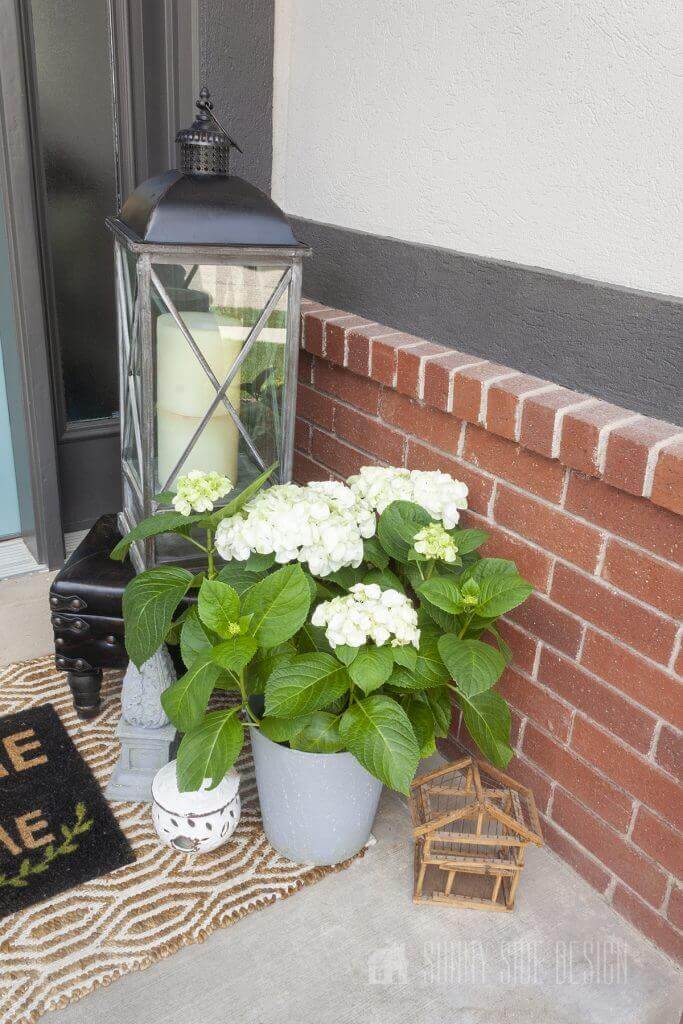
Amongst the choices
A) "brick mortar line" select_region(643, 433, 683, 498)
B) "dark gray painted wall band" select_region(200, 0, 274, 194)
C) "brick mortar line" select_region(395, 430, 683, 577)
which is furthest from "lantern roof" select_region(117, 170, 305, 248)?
"brick mortar line" select_region(643, 433, 683, 498)

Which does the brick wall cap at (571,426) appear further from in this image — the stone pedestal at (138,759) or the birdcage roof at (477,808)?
the stone pedestal at (138,759)

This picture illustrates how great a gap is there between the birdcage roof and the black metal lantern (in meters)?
0.66

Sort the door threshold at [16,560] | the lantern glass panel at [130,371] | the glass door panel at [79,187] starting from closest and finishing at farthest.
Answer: the lantern glass panel at [130,371] < the glass door panel at [79,187] < the door threshold at [16,560]

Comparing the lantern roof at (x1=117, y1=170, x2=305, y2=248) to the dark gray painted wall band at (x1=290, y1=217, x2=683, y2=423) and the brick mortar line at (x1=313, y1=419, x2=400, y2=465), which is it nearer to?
the dark gray painted wall band at (x1=290, y1=217, x2=683, y2=423)

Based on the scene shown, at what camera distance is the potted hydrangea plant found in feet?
3.99

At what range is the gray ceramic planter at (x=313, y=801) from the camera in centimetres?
136

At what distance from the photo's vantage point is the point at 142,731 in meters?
1.55

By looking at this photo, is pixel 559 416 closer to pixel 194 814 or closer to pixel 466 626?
pixel 466 626

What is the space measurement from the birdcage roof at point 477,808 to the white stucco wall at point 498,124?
0.85m

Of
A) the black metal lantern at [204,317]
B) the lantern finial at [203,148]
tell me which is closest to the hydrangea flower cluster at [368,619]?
the black metal lantern at [204,317]

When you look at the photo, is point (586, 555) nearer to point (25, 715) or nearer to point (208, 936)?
point (208, 936)

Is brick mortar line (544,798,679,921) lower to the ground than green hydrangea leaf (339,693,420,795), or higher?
lower

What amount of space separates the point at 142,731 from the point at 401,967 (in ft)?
2.02

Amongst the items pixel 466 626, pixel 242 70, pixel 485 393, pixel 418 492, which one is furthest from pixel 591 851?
pixel 242 70
